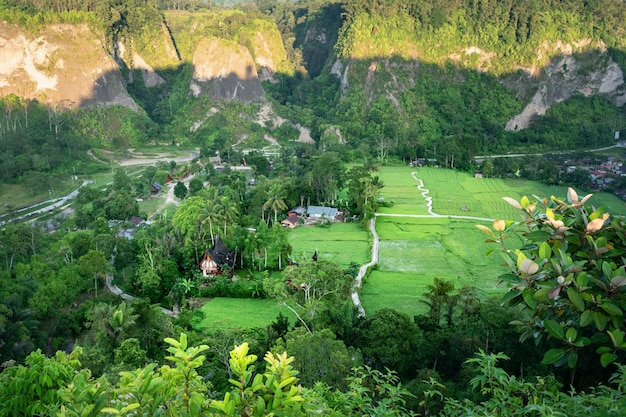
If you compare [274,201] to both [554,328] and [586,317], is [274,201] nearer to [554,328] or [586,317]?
[554,328]

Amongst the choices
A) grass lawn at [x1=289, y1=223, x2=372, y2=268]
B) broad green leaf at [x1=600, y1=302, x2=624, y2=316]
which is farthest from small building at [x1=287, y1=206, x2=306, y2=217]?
broad green leaf at [x1=600, y1=302, x2=624, y2=316]

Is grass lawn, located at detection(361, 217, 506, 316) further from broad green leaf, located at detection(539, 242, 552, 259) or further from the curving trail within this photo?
broad green leaf, located at detection(539, 242, 552, 259)

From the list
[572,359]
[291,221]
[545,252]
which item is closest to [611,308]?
[572,359]

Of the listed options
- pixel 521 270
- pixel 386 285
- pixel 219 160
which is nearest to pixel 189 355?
pixel 521 270

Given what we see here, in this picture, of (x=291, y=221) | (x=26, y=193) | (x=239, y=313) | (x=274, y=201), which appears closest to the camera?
(x=239, y=313)

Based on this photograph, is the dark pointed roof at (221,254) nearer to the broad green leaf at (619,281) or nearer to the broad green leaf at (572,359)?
the broad green leaf at (572,359)
